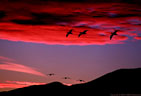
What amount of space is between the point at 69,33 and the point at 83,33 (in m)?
4.15

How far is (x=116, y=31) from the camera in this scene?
7344 cm

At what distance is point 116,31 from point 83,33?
967cm

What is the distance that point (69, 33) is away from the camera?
74.0m

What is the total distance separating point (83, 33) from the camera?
73312 millimetres

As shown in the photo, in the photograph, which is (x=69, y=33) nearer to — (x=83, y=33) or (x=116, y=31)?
(x=83, y=33)

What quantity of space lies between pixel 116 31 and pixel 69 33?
13.8 m

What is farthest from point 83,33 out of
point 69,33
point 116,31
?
point 116,31
